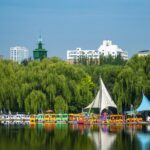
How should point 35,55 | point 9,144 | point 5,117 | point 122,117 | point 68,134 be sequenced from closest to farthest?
point 9,144 → point 68,134 → point 122,117 → point 5,117 → point 35,55

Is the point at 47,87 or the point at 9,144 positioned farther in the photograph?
the point at 47,87

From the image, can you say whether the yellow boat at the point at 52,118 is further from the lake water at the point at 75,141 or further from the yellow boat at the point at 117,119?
the lake water at the point at 75,141

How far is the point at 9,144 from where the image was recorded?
32469 mm

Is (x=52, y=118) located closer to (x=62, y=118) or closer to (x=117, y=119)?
(x=62, y=118)

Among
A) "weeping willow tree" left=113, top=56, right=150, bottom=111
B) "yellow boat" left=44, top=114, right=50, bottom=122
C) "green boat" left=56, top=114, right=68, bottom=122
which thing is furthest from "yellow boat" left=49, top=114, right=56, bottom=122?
"weeping willow tree" left=113, top=56, right=150, bottom=111

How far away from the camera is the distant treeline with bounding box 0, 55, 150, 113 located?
2213 inches

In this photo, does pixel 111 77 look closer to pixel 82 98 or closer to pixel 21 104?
pixel 82 98

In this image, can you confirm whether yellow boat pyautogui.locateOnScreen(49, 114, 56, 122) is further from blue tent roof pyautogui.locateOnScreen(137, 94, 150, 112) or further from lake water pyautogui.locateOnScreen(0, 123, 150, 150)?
lake water pyautogui.locateOnScreen(0, 123, 150, 150)

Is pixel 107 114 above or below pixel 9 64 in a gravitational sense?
below

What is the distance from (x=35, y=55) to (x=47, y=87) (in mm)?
34968

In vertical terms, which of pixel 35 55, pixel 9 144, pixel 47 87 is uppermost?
pixel 35 55

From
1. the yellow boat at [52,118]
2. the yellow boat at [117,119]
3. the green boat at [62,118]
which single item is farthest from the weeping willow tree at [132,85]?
the yellow boat at [52,118]

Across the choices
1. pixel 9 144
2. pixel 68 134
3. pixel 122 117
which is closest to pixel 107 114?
pixel 122 117

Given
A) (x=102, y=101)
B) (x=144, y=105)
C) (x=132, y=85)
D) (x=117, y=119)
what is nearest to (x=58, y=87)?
(x=102, y=101)
